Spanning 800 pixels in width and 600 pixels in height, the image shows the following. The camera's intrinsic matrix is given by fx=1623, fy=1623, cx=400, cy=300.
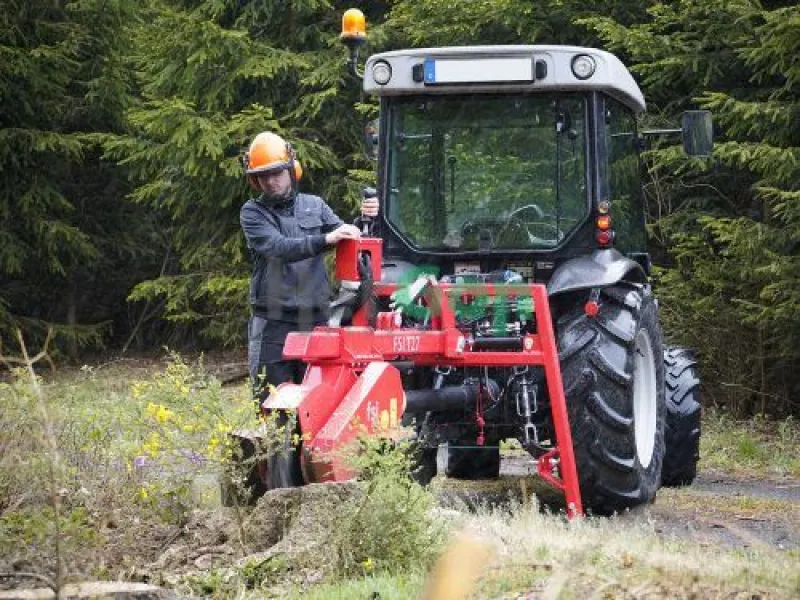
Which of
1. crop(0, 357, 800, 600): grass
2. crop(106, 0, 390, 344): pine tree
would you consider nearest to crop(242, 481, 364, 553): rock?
crop(0, 357, 800, 600): grass

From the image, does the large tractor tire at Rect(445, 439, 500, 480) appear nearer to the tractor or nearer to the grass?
the tractor

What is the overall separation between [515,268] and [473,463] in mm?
2005

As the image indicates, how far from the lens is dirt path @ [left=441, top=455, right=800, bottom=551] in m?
8.40

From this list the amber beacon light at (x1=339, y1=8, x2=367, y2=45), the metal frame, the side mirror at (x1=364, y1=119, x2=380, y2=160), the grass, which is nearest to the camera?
the grass

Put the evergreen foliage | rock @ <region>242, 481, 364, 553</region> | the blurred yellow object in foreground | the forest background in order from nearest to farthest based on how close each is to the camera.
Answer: the blurred yellow object in foreground
rock @ <region>242, 481, 364, 553</region>
the evergreen foliage
the forest background

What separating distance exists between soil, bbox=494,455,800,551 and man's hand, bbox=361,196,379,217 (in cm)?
197

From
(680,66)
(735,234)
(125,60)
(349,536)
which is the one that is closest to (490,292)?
(349,536)

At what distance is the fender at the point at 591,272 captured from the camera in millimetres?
8789

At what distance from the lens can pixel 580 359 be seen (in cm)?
870

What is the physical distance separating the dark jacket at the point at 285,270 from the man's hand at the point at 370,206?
0.26m

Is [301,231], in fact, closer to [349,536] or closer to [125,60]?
[349,536]

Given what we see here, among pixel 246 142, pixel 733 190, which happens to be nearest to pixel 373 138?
pixel 733 190

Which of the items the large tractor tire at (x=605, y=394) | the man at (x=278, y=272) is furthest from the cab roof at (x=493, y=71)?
the large tractor tire at (x=605, y=394)

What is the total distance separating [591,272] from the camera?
892 centimetres
